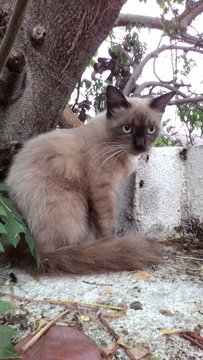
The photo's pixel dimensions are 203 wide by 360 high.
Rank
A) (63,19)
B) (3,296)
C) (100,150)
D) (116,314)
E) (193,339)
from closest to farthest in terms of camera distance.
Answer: (193,339) → (116,314) → (3,296) → (63,19) → (100,150)

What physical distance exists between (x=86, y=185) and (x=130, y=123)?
1.11ft

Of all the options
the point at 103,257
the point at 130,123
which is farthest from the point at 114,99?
the point at 103,257

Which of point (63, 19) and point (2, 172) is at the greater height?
point (63, 19)

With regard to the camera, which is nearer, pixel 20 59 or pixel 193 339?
pixel 193 339

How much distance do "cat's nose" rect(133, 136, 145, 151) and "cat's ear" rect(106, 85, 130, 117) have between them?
162 mm

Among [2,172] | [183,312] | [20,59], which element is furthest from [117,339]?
[2,172]

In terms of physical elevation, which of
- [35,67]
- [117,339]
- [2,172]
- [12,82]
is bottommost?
[117,339]

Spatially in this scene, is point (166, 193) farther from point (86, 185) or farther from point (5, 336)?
point (5, 336)

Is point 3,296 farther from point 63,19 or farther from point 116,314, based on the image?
point 63,19

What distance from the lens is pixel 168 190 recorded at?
199 cm

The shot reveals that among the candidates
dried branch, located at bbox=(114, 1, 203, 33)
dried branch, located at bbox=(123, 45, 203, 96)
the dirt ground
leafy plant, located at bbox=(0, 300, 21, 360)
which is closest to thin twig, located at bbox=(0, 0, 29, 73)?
leafy plant, located at bbox=(0, 300, 21, 360)

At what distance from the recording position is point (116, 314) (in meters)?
1.02

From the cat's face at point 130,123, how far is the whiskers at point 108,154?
0.02 meters

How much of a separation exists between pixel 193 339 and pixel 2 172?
1.13m
